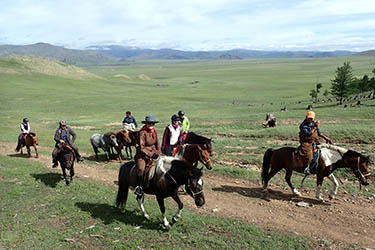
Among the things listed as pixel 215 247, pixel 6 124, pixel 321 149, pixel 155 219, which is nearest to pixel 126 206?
pixel 155 219

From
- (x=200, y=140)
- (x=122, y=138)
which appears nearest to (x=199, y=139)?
(x=200, y=140)

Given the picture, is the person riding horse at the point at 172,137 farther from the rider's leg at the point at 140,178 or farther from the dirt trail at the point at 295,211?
the rider's leg at the point at 140,178

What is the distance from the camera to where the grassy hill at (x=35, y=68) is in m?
116

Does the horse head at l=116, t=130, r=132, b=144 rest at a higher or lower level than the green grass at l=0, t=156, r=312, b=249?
higher

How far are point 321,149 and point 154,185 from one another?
683 centimetres

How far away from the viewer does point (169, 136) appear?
482 inches

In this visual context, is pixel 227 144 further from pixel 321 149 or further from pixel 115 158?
pixel 321 149

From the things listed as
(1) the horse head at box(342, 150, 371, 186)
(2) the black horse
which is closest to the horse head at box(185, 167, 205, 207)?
(2) the black horse

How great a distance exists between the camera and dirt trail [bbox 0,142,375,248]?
912 cm

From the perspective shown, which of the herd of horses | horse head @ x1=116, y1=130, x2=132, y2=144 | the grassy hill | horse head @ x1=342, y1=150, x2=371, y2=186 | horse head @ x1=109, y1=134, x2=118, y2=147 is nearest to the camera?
the herd of horses

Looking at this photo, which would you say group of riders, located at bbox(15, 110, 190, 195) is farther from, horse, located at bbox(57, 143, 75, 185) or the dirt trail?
the dirt trail

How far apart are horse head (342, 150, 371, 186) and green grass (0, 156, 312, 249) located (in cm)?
400

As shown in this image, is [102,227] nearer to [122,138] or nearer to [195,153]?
[195,153]

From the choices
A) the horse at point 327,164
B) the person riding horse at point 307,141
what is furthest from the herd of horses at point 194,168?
the person riding horse at point 307,141
